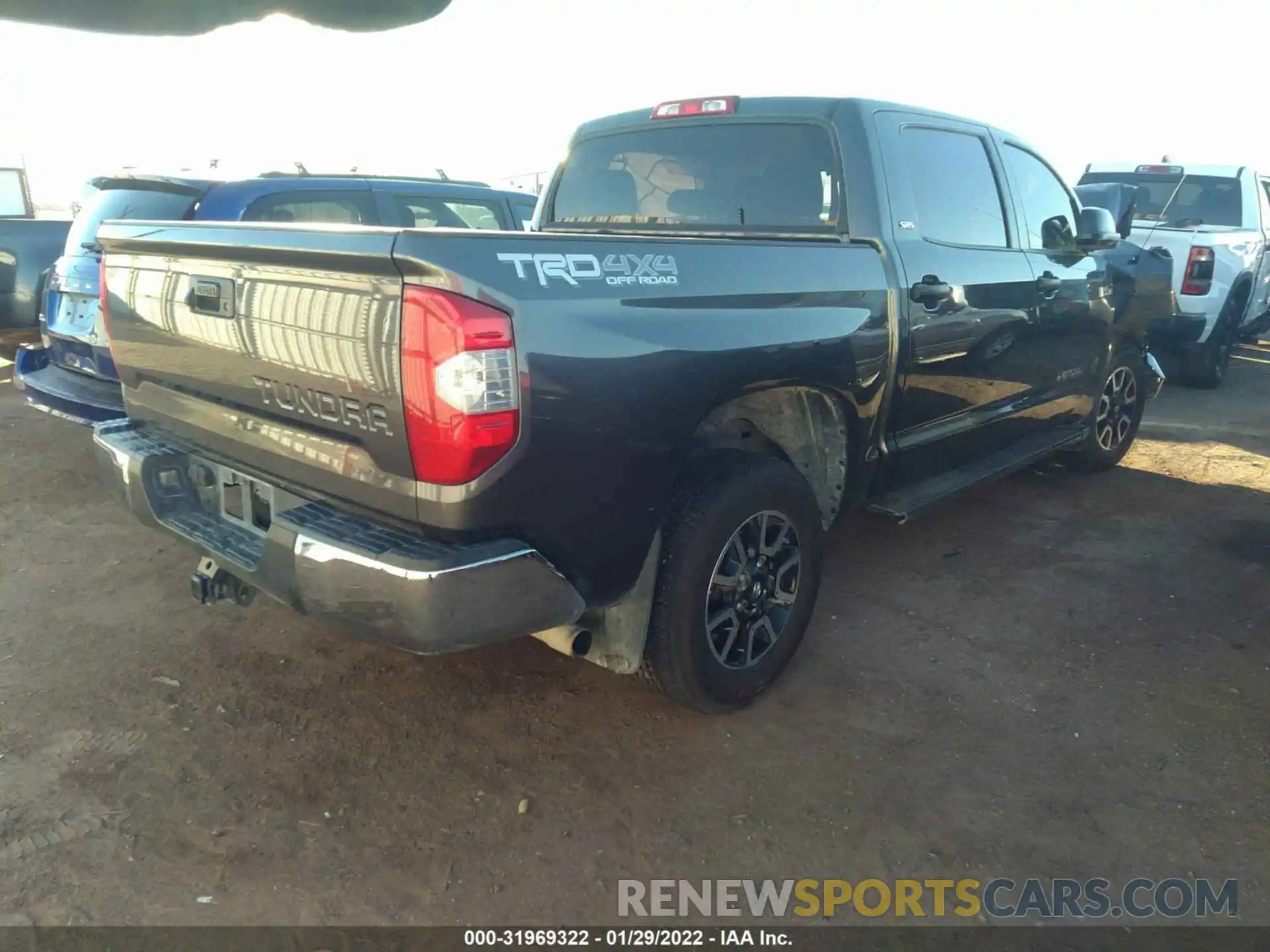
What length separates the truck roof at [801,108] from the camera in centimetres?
343

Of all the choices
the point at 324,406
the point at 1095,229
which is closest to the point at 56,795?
the point at 324,406

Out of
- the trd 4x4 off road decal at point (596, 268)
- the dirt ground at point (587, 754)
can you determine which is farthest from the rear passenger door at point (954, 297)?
the trd 4x4 off road decal at point (596, 268)

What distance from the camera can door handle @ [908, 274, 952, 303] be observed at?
3.40 meters

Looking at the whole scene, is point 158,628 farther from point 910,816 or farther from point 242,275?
point 910,816

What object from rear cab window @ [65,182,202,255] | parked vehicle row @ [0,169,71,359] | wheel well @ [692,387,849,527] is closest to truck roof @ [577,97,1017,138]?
wheel well @ [692,387,849,527]

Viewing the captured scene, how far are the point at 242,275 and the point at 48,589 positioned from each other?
7.32ft

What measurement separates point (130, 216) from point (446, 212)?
80.1 inches

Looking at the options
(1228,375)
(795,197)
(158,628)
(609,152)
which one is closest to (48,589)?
(158,628)

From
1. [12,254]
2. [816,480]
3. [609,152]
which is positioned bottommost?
[816,480]

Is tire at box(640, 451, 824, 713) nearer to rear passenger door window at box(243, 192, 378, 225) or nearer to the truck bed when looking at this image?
the truck bed

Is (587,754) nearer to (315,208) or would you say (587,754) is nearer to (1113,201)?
(315,208)

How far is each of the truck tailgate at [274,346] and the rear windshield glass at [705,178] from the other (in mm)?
1889

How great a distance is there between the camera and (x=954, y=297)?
3588 millimetres

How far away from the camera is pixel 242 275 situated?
→ 2.48m
